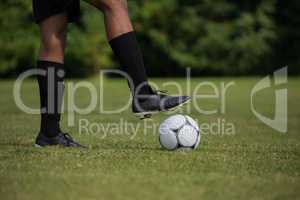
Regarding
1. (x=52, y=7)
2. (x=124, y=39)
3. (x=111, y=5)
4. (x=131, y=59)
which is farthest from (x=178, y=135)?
(x=52, y=7)

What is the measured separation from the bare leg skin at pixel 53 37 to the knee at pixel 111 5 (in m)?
0.36

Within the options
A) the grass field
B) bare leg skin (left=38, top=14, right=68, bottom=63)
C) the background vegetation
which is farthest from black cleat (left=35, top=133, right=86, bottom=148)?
the background vegetation

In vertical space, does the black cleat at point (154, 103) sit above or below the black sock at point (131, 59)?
below

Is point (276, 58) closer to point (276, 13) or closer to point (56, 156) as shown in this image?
point (276, 13)

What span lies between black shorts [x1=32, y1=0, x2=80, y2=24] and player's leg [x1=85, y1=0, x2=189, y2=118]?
0.18 metres

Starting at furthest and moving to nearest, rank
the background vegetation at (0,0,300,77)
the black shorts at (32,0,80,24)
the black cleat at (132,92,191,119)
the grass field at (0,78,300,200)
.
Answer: the background vegetation at (0,0,300,77) → the black shorts at (32,0,80,24) → the black cleat at (132,92,191,119) → the grass field at (0,78,300,200)

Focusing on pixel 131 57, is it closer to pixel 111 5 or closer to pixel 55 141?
pixel 111 5

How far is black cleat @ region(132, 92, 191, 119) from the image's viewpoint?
13.0 feet

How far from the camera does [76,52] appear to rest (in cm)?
2734

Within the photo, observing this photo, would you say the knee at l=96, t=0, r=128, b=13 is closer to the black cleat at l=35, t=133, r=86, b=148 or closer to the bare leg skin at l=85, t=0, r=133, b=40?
the bare leg skin at l=85, t=0, r=133, b=40

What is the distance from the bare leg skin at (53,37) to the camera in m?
4.18

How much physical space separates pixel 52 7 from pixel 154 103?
3.16ft

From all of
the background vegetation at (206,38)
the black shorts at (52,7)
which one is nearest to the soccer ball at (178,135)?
the black shorts at (52,7)

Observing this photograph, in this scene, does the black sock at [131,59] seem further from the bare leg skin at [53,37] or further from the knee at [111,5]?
the bare leg skin at [53,37]
